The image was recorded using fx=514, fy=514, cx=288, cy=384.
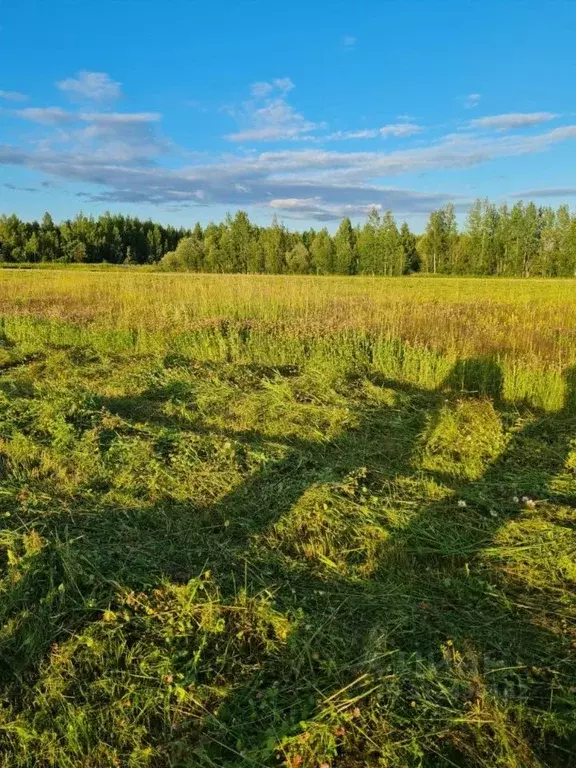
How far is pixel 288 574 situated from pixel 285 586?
144mm

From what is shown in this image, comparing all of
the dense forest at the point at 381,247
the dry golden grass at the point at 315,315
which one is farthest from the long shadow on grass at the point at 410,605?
the dense forest at the point at 381,247

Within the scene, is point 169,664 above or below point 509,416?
below

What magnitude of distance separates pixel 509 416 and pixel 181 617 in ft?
13.8

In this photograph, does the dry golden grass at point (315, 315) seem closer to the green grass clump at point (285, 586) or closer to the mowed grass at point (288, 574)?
the mowed grass at point (288, 574)

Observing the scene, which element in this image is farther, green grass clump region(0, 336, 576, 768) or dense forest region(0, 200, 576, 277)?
dense forest region(0, 200, 576, 277)

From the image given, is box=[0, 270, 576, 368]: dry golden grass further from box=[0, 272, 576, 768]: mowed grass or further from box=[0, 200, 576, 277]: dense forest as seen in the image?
box=[0, 200, 576, 277]: dense forest

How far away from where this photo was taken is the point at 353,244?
66750mm

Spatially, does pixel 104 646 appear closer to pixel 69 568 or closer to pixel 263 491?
pixel 69 568

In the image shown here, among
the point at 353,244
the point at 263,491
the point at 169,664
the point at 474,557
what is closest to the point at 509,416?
the point at 474,557

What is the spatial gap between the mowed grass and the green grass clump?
1cm

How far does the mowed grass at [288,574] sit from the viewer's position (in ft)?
6.46

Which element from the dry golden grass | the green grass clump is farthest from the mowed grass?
the dry golden grass

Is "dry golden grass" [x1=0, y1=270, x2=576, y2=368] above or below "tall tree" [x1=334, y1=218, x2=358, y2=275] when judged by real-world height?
below

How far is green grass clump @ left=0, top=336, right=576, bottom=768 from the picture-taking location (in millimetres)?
1960
